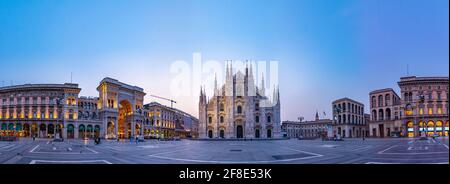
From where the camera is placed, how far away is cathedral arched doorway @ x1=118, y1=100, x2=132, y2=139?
166ft

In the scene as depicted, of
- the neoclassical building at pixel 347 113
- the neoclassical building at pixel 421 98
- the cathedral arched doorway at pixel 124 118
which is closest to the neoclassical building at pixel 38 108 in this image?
the cathedral arched doorway at pixel 124 118

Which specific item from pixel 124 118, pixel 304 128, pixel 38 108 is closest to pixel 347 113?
pixel 38 108

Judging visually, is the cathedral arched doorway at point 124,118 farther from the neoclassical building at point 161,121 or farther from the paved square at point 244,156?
the paved square at point 244,156

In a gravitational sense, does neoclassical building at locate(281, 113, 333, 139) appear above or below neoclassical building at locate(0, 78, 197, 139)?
below

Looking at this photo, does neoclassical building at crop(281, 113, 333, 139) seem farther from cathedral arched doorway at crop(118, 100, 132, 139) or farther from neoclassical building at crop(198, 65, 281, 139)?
cathedral arched doorway at crop(118, 100, 132, 139)

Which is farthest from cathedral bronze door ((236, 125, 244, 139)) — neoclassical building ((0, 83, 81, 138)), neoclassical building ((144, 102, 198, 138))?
neoclassical building ((0, 83, 81, 138))

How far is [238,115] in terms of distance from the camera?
51.3 meters

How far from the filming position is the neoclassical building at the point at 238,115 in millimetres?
50438

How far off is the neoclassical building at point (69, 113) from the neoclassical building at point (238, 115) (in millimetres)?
14836

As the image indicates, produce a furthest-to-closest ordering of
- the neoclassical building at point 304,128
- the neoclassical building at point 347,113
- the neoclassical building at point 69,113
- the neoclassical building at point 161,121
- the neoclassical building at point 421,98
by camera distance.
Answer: the neoclassical building at point 304,128 < the neoclassical building at point 161,121 < the neoclassical building at point 69,113 < the neoclassical building at point 347,113 < the neoclassical building at point 421,98

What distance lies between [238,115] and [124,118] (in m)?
24.0
